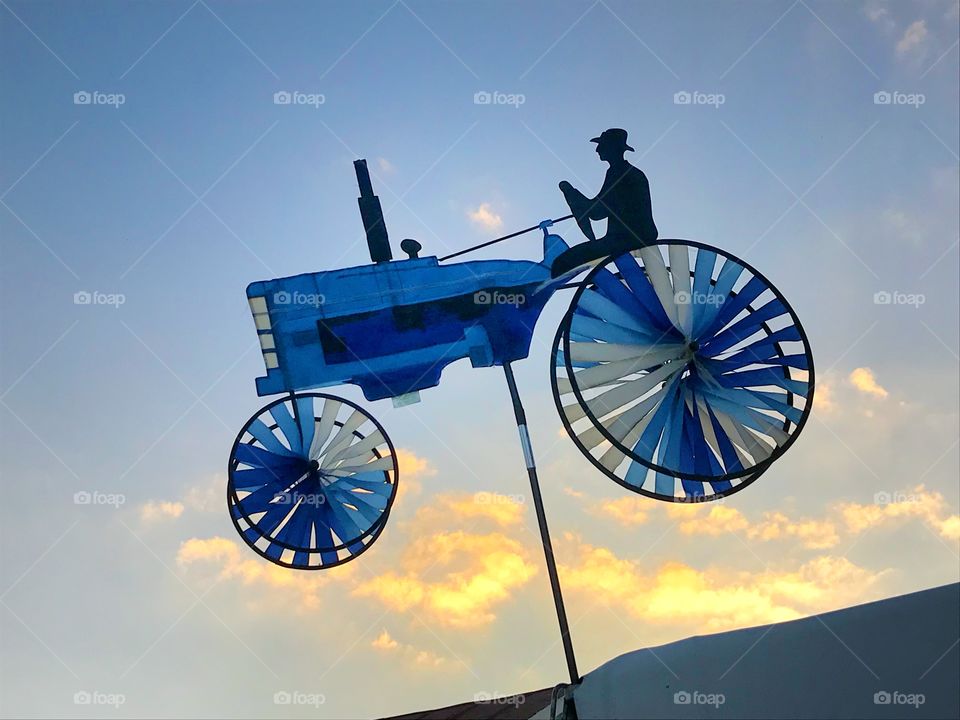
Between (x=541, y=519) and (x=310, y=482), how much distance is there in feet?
10.4

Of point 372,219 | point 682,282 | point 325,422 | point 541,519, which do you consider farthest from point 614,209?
point 325,422

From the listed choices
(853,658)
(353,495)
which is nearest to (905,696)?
(853,658)

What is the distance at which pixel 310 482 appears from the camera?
31.1 ft

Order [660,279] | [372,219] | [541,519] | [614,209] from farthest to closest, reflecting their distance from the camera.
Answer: [372,219] → [614,209] → [660,279] → [541,519]

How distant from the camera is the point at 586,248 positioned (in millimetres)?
8234

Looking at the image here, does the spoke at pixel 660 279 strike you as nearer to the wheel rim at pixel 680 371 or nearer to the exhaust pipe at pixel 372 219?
the wheel rim at pixel 680 371

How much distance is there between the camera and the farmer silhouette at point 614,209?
8.14 m

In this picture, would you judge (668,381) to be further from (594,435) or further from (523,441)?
(523,441)

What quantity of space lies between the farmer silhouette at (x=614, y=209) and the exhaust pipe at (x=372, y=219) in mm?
1610

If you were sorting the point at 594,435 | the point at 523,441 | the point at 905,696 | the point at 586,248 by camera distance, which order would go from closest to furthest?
the point at 905,696
the point at 594,435
the point at 523,441
the point at 586,248

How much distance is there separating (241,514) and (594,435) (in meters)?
3.85

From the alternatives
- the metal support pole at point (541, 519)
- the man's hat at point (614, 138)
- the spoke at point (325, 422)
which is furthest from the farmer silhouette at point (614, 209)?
the spoke at point (325, 422)

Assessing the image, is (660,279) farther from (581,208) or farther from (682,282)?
(581,208)

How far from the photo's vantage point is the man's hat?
8.31 metres
